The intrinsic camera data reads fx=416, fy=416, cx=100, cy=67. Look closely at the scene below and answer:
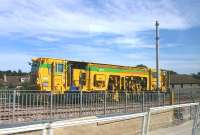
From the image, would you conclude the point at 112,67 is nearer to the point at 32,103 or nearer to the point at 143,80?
the point at 143,80

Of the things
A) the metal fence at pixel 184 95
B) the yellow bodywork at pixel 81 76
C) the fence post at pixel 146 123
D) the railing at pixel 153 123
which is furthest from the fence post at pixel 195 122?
the yellow bodywork at pixel 81 76

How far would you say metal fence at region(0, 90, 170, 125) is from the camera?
13.4 meters

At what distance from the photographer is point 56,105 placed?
1471 centimetres

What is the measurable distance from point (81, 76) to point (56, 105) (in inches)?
656

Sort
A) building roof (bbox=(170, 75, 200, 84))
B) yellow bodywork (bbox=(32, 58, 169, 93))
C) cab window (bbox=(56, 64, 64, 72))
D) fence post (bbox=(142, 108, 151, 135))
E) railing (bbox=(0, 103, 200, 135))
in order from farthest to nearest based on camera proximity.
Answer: building roof (bbox=(170, 75, 200, 84)), cab window (bbox=(56, 64, 64, 72)), yellow bodywork (bbox=(32, 58, 169, 93)), fence post (bbox=(142, 108, 151, 135)), railing (bbox=(0, 103, 200, 135))

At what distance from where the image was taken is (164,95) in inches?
864

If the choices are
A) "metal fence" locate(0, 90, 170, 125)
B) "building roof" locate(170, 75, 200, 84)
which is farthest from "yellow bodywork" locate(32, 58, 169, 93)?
"building roof" locate(170, 75, 200, 84)

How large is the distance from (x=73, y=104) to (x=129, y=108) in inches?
146

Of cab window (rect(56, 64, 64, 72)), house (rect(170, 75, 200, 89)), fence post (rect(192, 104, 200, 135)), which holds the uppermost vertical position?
cab window (rect(56, 64, 64, 72))

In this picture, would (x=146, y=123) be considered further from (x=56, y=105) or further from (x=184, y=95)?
(x=184, y=95)

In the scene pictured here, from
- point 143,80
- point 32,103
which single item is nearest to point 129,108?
point 32,103

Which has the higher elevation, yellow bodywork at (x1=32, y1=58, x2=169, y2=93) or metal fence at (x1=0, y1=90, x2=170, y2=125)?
yellow bodywork at (x1=32, y1=58, x2=169, y2=93)

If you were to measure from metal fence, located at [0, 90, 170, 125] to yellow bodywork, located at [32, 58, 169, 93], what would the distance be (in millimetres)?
10738

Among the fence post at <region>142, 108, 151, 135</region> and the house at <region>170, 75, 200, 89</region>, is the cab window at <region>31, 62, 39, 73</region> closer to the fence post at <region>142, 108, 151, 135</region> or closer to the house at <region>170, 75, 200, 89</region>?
the fence post at <region>142, 108, 151, 135</region>
